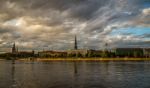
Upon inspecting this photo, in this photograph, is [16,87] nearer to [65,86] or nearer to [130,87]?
[65,86]

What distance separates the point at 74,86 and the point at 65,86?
5.64ft

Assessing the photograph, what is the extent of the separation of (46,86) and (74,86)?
5344 millimetres

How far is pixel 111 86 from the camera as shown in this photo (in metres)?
46.7

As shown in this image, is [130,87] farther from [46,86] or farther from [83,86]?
[46,86]

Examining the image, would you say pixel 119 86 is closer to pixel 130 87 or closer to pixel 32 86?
pixel 130 87

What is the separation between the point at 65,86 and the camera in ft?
152

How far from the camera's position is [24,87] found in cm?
4547

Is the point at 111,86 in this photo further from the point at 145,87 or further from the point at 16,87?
the point at 16,87

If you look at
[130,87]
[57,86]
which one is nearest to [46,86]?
[57,86]

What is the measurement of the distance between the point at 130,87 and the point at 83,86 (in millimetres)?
8789

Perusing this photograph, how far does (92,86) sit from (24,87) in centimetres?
1277

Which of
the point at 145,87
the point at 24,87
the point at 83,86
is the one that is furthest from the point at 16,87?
the point at 145,87

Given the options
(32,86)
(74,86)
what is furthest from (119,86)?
(32,86)

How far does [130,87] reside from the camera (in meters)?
45.3
